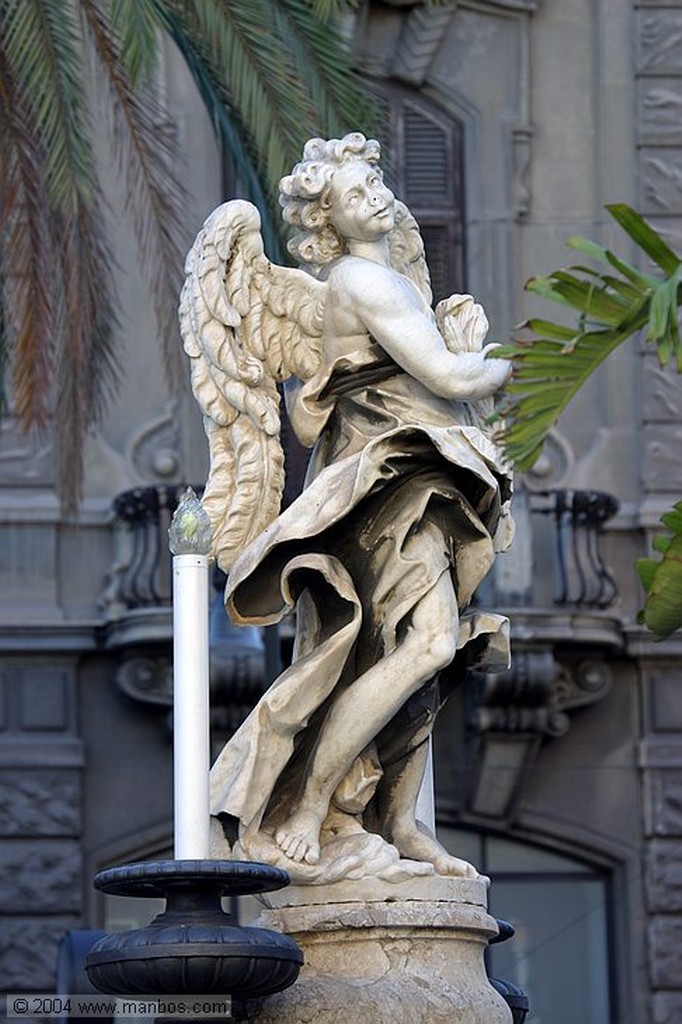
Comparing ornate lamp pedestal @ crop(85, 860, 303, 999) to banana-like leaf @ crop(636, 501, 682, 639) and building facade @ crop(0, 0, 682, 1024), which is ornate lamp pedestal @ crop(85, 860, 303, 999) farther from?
building facade @ crop(0, 0, 682, 1024)

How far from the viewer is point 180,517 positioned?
219 inches

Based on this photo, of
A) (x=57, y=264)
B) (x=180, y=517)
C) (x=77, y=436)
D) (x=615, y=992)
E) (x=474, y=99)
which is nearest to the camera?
(x=180, y=517)

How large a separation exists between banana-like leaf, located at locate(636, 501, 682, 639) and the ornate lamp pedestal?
213 cm

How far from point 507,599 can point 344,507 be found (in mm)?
10626

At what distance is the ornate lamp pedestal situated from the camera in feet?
17.3

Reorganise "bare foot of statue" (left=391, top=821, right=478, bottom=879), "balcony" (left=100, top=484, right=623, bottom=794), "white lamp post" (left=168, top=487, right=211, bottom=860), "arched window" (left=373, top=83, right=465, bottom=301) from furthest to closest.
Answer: "arched window" (left=373, top=83, right=465, bottom=301), "balcony" (left=100, top=484, right=623, bottom=794), "bare foot of statue" (left=391, top=821, right=478, bottom=879), "white lamp post" (left=168, top=487, right=211, bottom=860)

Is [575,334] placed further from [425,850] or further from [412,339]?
[425,850]

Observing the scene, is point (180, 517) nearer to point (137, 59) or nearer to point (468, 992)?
point (468, 992)

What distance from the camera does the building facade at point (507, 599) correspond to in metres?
17.1

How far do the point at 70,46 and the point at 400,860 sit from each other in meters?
5.23

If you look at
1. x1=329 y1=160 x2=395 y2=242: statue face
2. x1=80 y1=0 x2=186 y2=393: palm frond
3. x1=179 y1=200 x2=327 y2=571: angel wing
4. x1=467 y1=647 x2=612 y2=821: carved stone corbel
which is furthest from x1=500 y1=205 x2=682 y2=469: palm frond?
x1=467 y1=647 x2=612 y2=821: carved stone corbel

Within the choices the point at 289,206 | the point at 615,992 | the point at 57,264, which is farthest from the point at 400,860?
the point at 615,992

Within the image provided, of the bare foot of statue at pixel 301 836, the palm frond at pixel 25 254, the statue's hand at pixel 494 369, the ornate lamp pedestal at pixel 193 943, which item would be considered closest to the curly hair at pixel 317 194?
the statue's hand at pixel 494 369

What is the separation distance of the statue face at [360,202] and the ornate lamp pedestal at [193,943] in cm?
210
